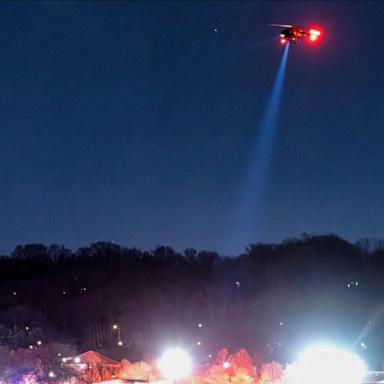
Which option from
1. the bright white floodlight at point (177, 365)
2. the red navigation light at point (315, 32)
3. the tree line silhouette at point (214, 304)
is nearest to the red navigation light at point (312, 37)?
the red navigation light at point (315, 32)

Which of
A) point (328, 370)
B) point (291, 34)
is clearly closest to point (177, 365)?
point (328, 370)

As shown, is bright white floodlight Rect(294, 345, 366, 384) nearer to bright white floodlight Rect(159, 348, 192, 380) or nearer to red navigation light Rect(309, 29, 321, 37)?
bright white floodlight Rect(159, 348, 192, 380)

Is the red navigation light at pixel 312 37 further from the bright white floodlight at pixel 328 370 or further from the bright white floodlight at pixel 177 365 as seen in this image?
the bright white floodlight at pixel 177 365

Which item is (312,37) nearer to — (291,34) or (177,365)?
(291,34)

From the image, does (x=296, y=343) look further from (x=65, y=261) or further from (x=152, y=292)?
(x=65, y=261)

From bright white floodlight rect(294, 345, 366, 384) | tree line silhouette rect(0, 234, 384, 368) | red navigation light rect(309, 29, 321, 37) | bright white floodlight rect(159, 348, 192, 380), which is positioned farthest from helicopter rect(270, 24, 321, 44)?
tree line silhouette rect(0, 234, 384, 368)
